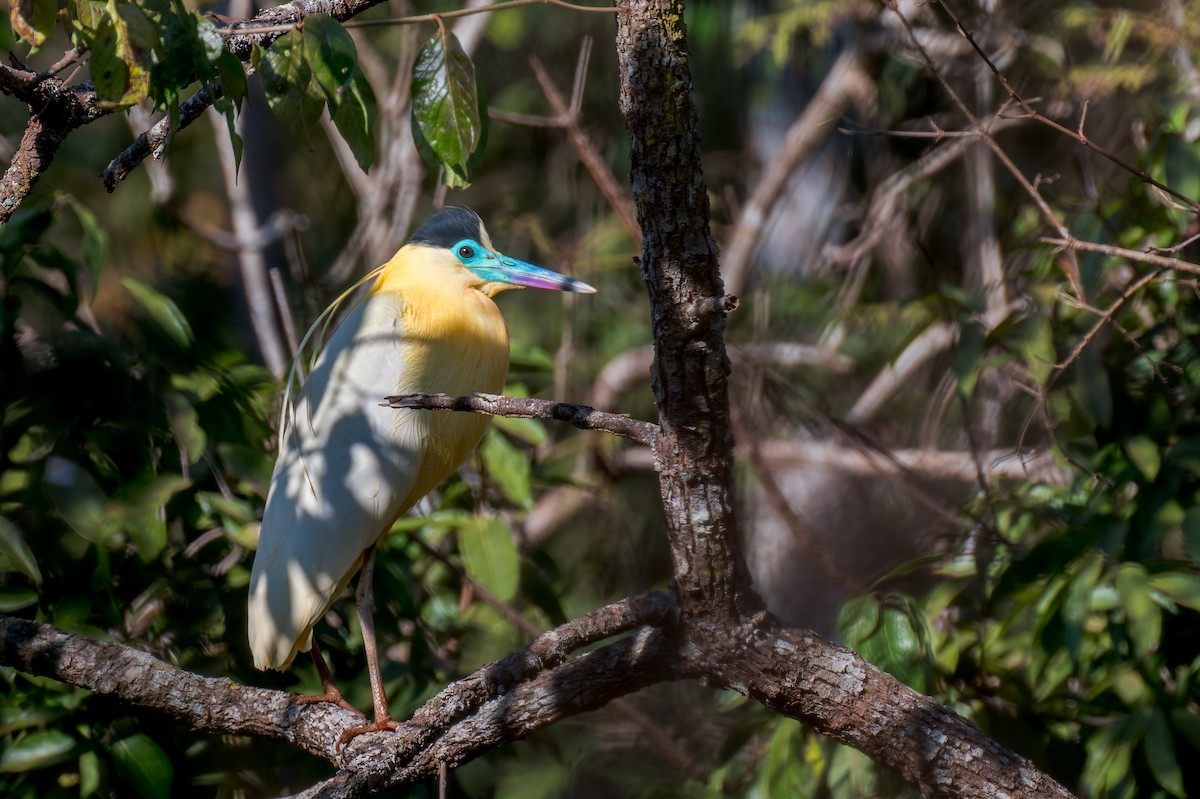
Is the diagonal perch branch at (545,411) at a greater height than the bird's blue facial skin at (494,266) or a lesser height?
greater

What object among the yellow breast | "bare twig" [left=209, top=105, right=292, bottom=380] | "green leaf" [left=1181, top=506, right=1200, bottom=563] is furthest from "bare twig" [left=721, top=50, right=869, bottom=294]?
"green leaf" [left=1181, top=506, right=1200, bottom=563]

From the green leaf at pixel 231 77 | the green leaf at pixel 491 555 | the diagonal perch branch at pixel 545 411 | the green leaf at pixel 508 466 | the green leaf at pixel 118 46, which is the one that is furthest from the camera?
the green leaf at pixel 508 466

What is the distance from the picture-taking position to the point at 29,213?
2262 millimetres

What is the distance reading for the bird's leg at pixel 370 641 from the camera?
2047mm

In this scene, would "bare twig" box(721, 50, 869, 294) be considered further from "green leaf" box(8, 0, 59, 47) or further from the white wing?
"green leaf" box(8, 0, 59, 47)

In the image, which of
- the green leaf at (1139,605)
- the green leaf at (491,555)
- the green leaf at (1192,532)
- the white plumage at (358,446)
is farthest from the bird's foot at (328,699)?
the green leaf at (1192,532)

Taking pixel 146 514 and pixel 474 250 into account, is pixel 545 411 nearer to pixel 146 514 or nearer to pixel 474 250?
pixel 146 514

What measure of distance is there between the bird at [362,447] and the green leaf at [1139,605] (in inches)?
43.4

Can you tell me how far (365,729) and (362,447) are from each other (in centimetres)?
61

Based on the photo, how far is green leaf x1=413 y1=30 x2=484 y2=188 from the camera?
1.46 meters

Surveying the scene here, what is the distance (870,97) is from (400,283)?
10.3 ft

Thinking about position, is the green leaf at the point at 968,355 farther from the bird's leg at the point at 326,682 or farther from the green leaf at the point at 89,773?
the green leaf at the point at 89,773

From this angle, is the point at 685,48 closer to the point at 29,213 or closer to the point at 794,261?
the point at 29,213

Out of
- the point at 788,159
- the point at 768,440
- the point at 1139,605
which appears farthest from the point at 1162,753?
the point at 788,159
